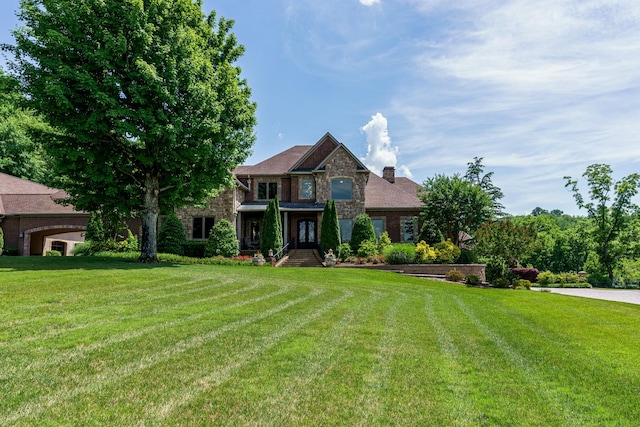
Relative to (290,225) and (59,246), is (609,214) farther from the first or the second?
(59,246)

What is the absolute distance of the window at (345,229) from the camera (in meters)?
28.7

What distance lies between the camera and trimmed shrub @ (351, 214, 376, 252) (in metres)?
25.9

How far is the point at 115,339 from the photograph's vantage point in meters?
5.48

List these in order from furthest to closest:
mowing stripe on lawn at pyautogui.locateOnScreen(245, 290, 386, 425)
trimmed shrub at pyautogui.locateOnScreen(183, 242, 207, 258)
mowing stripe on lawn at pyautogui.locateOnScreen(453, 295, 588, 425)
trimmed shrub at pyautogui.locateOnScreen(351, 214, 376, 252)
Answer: trimmed shrub at pyautogui.locateOnScreen(351, 214, 376, 252) < trimmed shrub at pyautogui.locateOnScreen(183, 242, 207, 258) < mowing stripe on lawn at pyautogui.locateOnScreen(453, 295, 588, 425) < mowing stripe on lawn at pyautogui.locateOnScreen(245, 290, 386, 425)

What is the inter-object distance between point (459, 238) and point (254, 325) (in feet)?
88.8

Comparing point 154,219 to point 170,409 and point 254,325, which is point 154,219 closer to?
point 254,325

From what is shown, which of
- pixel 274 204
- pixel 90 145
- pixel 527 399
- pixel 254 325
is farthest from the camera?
pixel 274 204

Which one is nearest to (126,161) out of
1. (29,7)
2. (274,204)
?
(29,7)

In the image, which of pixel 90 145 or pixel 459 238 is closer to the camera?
pixel 90 145

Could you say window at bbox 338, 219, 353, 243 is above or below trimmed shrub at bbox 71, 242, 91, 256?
above

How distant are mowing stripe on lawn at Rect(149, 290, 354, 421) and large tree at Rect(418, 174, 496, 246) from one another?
22.5m

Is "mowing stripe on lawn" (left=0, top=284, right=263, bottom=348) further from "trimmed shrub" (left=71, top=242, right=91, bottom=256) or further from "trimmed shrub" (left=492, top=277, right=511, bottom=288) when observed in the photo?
"trimmed shrub" (left=71, top=242, right=91, bottom=256)

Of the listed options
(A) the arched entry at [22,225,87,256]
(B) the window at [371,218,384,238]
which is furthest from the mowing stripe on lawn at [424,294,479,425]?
(A) the arched entry at [22,225,87,256]

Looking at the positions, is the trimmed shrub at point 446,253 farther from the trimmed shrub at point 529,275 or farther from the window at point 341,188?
the window at point 341,188
